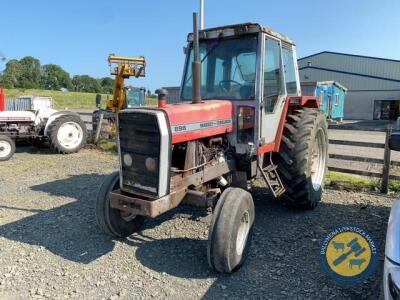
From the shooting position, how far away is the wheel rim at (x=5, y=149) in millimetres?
9984

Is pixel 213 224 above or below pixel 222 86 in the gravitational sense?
below

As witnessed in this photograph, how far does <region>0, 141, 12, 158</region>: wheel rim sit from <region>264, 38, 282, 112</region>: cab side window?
787cm

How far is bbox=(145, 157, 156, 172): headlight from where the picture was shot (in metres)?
3.69

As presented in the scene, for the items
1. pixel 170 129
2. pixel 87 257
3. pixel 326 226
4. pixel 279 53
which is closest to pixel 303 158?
pixel 326 226

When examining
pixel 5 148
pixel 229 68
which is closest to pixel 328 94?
pixel 5 148

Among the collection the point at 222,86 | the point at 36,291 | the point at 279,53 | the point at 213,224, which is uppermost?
the point at 279,53

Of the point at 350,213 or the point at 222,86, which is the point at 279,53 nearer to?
the point at 222,86

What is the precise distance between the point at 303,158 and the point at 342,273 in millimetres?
1755

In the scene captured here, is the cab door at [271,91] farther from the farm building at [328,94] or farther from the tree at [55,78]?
the tree at [55,78]

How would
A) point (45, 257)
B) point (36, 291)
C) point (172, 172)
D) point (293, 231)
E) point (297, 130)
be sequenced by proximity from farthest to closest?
1. point (297, 130)
2. point (293, 231)
3. point (45, 257)
4. point (172, 172)
5. point (36, 291)

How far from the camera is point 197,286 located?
138 inches

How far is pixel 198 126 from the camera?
159 inches

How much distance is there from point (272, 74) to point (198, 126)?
135 cm

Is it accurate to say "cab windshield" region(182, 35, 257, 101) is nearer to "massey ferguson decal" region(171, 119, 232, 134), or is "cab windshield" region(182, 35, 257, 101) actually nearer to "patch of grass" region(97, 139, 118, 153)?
"massey ferguson decal" region(171, 119, 232, 134)
